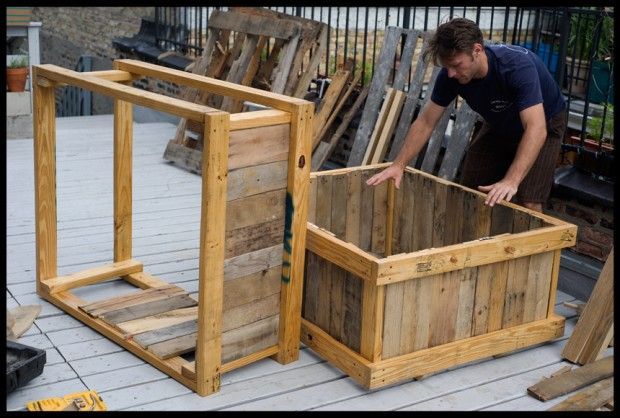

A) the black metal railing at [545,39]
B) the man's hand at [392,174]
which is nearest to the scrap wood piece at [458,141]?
the black metal railing at [545,39]

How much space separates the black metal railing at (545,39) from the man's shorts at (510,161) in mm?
529

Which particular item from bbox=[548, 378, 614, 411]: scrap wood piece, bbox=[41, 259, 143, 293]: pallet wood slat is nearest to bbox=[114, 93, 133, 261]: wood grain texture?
bbox=[41, 259, 143, 293]: pallet wood slat

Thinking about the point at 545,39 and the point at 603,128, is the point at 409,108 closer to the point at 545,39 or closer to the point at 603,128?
the point at 603,128

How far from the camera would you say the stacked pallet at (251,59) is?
25.3 ft

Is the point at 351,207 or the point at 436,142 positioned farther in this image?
the point at 436,142

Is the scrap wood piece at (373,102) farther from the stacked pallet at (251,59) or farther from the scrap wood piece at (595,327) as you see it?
the scrap wood piece at (595,327)

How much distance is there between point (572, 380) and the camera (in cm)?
430

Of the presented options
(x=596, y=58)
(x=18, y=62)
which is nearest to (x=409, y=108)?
(x=596, y=58)

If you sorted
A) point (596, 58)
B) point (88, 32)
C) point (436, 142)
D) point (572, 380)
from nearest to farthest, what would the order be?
point (572, 380) < point (436, 142) < point (596, 58) < point (88, 32)

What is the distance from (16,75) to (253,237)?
5683 millimetres

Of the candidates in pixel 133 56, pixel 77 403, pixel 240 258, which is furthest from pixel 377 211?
pixel 133 56

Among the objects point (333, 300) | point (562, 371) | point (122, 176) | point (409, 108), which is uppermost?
point (409, 108)
